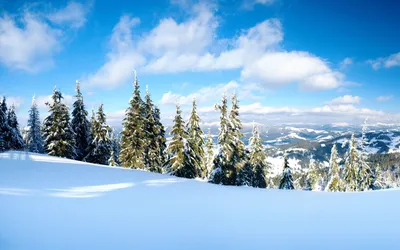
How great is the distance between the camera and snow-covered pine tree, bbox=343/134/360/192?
95.5 ft

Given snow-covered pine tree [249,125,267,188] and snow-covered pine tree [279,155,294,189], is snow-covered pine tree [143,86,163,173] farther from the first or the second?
snow-covered pine tree [279,155,294,189]

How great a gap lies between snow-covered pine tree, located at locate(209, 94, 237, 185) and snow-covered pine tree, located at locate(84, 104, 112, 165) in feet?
56.9

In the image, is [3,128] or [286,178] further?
[286,178]

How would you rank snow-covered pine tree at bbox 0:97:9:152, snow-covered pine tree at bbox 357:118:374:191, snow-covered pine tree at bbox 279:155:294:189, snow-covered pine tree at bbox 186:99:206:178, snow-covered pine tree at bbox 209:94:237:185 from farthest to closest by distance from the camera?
snow-covered pine tree at bbox 279:155:294:189
snow-covered pine tree at bbox 357:118:374:191
snow-covered pine tree at bbox 0:97:9:152
snow-covered pine tree at bbox 186:99:206:178
snow-covered pine tree at bbox 209:94:237:185

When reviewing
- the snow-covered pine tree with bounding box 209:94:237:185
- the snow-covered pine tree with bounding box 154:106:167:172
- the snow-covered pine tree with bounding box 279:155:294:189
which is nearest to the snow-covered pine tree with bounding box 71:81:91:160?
the snow-covered pine tree with bounding box 154:106:167:172

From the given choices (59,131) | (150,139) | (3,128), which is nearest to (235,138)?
(150,139)

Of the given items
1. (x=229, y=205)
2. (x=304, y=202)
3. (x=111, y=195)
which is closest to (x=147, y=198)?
(x=111, y=195)

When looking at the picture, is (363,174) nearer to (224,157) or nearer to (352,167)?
(352,167)

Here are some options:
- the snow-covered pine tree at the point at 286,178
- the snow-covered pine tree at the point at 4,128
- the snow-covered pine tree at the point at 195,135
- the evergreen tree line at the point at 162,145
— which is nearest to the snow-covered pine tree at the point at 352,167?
the evergreen tree line at the point at 162,145

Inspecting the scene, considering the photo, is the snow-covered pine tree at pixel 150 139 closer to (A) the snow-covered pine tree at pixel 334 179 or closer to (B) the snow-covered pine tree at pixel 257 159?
(B) the snow-covered pine tree at pixel 257 159

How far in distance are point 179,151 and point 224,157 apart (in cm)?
539

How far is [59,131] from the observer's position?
27750 millimetres

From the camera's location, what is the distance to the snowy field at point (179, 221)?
417cm

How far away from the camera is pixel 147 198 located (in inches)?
293
